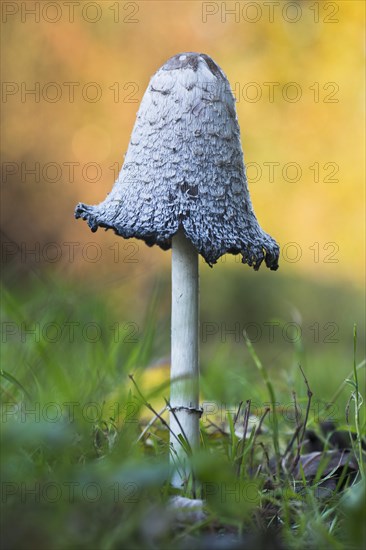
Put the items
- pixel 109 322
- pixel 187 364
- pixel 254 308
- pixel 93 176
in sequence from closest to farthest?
pixel 187 364
pixel 109 322
pixel 93 176
pixel 254 308

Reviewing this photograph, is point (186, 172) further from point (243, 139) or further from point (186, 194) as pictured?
point (243, 139)

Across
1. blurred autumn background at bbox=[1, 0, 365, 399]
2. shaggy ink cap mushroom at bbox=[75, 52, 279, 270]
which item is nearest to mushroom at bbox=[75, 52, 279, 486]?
shaggy ink cap mushroom at bbox=[75, 52, 279, 270]

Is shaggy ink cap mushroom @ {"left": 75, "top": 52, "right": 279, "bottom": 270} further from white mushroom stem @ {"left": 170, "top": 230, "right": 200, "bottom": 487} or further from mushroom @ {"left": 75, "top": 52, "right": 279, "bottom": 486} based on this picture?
white mushroom stem @ {"left": 170, "top": 230, "right": 200, "bottom": 487}

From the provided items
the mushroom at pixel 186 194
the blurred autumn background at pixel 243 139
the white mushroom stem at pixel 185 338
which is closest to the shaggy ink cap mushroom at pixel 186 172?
the mushroom at pixel 186 194

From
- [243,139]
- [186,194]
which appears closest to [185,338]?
[186,194]

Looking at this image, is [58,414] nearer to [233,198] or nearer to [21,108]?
[233,198]

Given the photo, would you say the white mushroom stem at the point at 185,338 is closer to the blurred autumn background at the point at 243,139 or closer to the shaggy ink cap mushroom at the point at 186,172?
the shaggy ink cap mushroom at the point at 186,172

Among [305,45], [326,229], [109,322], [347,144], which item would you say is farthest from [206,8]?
[109,322]
